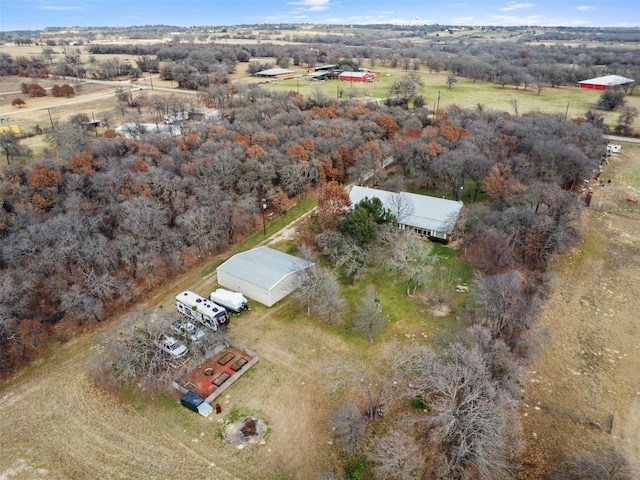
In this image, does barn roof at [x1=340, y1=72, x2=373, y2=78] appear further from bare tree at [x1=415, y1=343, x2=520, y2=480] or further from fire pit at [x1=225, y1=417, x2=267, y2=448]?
fire pit at [x1=225, y1=417, x2=267, y2=448]

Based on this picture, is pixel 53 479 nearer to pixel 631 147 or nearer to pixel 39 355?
pixel 39 355

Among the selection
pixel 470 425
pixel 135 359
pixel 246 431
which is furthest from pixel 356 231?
pixel 470 425

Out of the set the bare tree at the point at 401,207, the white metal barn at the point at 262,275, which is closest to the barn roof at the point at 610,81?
the bare tree at the point at 401,207

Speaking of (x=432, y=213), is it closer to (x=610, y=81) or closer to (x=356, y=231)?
(x=356, y=231)

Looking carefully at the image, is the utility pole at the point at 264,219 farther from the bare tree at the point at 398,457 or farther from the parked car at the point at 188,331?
the bare tree at the point at 398,457

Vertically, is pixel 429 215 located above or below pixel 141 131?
below

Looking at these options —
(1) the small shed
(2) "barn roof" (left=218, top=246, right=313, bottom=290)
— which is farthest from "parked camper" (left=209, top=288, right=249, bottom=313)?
(1) the small shed
